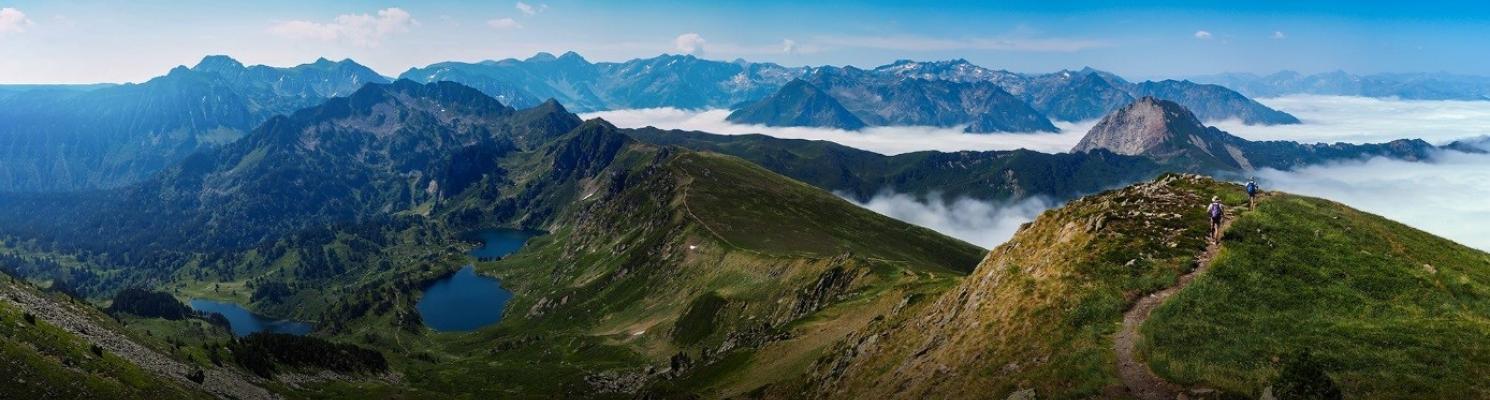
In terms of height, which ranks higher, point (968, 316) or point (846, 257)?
point (968, 316)

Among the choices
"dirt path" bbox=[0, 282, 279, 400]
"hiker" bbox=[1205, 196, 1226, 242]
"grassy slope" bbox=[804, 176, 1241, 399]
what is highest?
"hiker" bbox=[1205, 196, 1226, 242]

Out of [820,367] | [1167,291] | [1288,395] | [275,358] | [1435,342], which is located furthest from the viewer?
[275,358]

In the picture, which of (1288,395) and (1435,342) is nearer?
(1288,395)

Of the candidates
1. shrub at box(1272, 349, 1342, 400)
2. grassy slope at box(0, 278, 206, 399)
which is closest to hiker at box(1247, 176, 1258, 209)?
shrub at box(1272, 349, 1342, 400)

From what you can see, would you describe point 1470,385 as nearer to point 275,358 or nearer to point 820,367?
point 820,367

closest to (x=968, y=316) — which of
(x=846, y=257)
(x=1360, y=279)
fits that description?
(x=1360, y=279)

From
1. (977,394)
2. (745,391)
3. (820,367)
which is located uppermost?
(977,394)

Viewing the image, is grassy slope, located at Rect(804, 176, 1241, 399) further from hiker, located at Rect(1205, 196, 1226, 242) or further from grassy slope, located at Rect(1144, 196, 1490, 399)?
grassy slope, located at Rect(1144, 196, 1490, 399)
